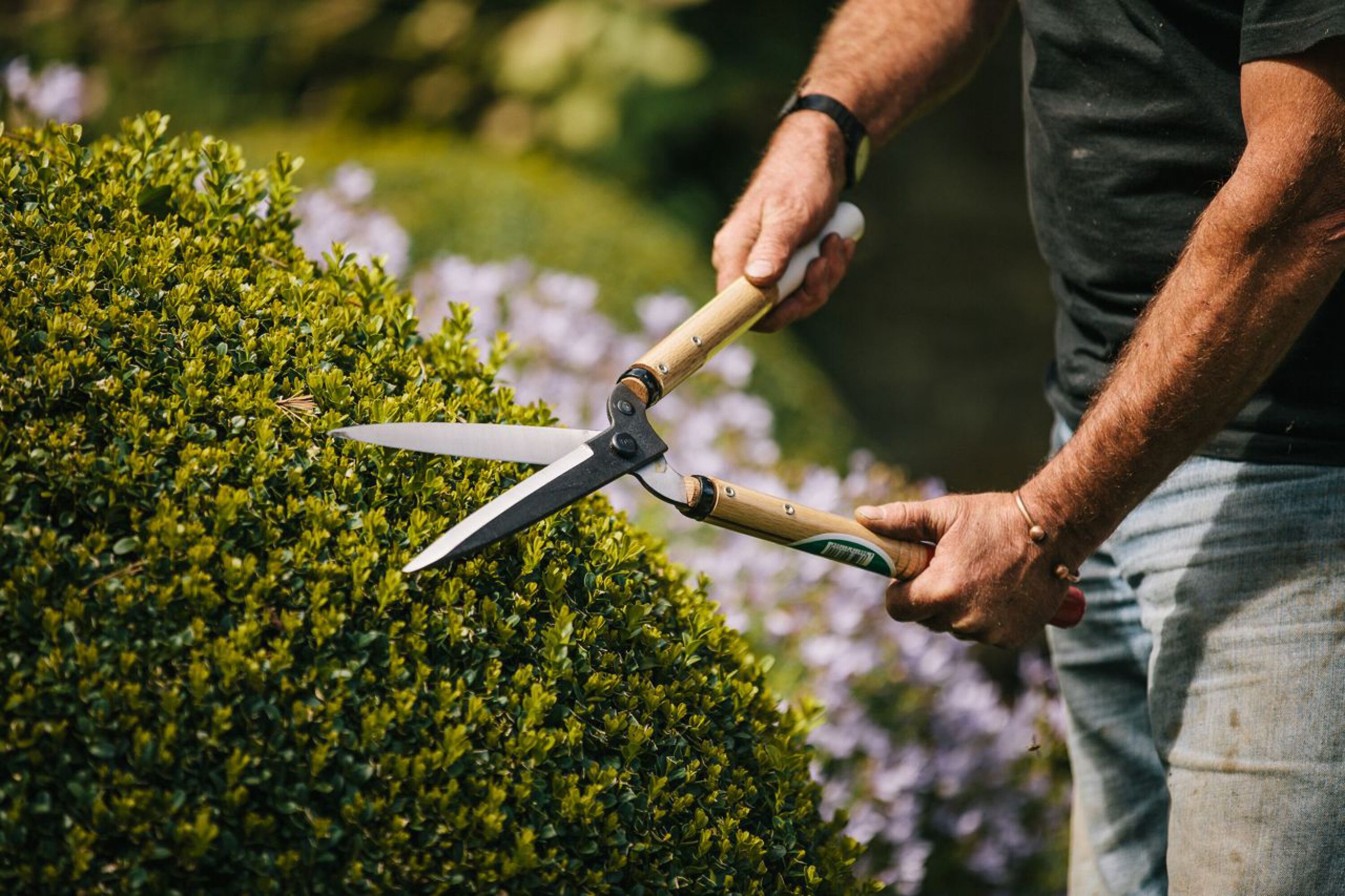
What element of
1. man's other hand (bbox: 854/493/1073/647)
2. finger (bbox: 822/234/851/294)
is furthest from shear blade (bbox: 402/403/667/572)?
finger (bbox: 822/234/851/294)

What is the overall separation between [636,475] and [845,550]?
358 mm

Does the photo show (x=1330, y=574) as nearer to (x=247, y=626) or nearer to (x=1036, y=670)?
(x=247, y=626)

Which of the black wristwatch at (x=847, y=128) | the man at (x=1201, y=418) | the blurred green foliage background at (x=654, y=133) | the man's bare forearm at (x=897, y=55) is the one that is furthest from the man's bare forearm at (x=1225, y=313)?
the blurred green foliage background at (x=654, y=133)

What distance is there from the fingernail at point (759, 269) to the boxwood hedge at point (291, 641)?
0.57 metres

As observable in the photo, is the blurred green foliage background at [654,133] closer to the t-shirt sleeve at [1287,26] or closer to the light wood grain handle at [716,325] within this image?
the light wood grain handle at [716,325]

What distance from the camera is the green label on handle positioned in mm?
1779

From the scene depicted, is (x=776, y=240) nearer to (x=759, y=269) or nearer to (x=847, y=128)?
(x=759, y=269)

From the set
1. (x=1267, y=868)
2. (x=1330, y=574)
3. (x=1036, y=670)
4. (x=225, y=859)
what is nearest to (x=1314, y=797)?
(x=1267, y=868)

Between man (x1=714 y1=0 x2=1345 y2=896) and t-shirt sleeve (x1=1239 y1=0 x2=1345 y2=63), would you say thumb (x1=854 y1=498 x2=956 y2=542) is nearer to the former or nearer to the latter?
man (x1=714 y1=0 x2=1345 y2=896)

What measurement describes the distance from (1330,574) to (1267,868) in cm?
46

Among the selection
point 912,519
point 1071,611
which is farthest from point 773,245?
point 1071,611

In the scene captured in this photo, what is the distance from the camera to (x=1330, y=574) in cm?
178

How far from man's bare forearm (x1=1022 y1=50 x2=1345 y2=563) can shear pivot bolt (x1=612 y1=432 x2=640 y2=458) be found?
2.06ft

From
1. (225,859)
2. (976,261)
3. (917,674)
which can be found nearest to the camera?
(225,859)
